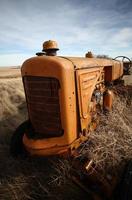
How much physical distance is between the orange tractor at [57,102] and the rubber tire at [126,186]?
0.59ft

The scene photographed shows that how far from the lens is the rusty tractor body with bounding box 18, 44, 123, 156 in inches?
124

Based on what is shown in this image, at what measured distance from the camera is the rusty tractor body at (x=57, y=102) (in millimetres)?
3145

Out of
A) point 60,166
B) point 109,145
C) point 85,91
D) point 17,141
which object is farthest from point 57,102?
point 17,141

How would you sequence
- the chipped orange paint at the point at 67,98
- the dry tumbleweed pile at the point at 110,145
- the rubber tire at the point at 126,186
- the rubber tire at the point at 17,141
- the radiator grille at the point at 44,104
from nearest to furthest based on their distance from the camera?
1. the rubber tire at the point at 126,186
2. the chipped orange paint at the point at 67,98
3. the radiator grille at the point at 44,104
4. the dry tumbleweed pile at the point at 110,145
5. the rubber tire at the point at 17,141

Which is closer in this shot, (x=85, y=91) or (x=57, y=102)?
(x=57, y=102)

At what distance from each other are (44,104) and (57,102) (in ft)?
0.76

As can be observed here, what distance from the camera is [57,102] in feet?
10.6

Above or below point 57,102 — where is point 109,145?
below

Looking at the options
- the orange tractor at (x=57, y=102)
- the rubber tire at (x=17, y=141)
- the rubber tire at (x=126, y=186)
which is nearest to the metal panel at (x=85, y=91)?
the orange tractor at (x=57, y=102)

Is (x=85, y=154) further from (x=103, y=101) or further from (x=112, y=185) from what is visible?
(x=103, y=101)

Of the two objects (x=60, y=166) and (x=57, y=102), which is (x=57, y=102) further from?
(x=60, y=166)

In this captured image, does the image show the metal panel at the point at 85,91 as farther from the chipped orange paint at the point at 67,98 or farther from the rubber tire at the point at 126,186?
the rubber tire at the point at 126,186

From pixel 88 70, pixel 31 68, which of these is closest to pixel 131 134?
pixel 88 70

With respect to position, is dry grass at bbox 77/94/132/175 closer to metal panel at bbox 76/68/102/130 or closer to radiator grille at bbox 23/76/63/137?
metal panel at bbox 76/68/102/130
